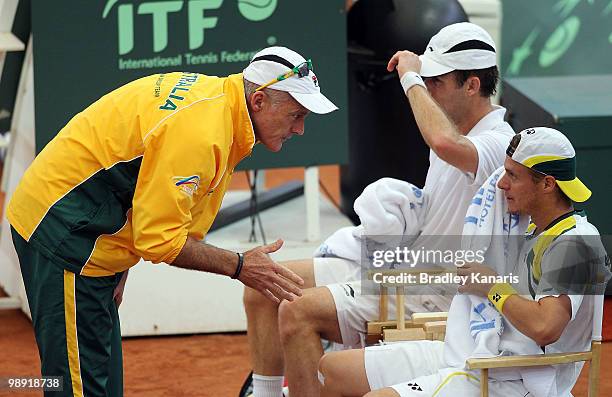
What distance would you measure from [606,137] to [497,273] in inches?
107

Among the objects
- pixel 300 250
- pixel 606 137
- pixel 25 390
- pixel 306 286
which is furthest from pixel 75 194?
pixel 606 137

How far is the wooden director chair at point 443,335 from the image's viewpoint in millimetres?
3738

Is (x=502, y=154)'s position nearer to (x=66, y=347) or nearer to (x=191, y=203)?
(x=191, y=203)

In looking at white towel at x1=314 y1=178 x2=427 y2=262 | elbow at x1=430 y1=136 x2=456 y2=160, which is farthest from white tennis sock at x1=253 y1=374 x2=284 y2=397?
elbow at x1=430 y1=136 x2=456 y2=160

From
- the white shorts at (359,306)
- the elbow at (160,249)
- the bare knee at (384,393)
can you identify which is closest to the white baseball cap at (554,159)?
the bare knee at (384,393)

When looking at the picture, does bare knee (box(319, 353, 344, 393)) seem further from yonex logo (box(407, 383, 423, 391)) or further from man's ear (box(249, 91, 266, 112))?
man's ear (box(249, 91, 266, 112))

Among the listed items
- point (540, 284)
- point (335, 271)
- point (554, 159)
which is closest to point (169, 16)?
point (335, 271)

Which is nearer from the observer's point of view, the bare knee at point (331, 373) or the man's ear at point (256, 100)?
the man's ear at point (256, 100)

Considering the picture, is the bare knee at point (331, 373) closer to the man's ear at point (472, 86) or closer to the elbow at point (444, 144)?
the elbow at point (444, 144)

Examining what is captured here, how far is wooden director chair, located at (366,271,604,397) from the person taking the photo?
12.3 feet

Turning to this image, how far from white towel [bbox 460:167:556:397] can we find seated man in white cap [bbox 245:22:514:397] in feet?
1.30

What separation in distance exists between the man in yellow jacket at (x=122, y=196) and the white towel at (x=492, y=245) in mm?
615

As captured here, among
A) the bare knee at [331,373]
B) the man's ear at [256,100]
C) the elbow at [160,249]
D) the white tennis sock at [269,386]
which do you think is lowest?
the white tennis sock at [269,386]

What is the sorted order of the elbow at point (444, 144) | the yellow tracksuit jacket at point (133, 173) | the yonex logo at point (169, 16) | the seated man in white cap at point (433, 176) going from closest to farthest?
the yellow tracksuit jacket at point (133, 173), the elbow at point (444, 144), the seated man in white cap at point (433, 176), the yonex logo at point (169, 16)
